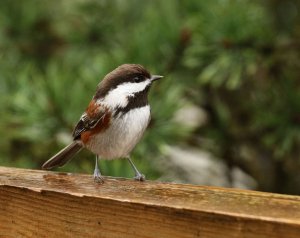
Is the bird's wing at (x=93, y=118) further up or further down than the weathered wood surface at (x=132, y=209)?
further up

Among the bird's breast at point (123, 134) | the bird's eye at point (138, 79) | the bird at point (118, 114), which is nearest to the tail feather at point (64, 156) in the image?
the bird at point (118, 114)

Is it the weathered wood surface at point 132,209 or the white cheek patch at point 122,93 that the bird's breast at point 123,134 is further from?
the weathered wood surface at point 132,209

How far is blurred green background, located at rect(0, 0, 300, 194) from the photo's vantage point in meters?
2.38

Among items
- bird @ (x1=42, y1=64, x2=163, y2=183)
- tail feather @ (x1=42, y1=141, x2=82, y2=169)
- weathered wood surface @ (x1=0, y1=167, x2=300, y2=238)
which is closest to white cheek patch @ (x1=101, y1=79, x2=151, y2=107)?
bird @ (x1=42, y1=64, x2=163, y2=183)

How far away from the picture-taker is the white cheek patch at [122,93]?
6.78ft

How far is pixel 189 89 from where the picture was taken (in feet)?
8.54

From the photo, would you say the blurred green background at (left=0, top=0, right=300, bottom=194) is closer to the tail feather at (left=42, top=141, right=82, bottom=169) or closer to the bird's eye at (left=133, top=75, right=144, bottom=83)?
the tail feather at (left=42, top=141, right=82, bottom=169)

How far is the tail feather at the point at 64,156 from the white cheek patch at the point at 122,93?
0.76 ft

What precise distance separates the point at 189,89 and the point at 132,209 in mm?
1253

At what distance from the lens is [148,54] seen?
2510 mm

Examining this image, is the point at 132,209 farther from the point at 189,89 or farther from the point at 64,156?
the point at 189,89

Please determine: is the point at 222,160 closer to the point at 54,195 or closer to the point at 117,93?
→ the point at 117,93

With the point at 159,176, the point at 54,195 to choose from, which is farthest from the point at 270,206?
the point at 159,176

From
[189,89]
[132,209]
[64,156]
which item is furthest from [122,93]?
[132,209]
